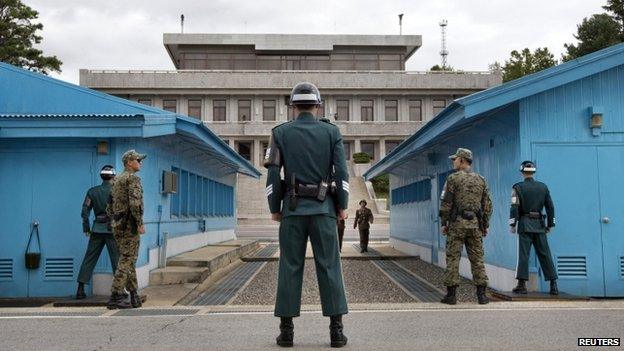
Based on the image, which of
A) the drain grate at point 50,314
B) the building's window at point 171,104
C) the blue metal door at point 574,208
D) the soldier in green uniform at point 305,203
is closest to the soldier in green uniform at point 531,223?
the blue metal door at point 574,208

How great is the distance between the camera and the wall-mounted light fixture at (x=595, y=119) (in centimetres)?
Answer: 927

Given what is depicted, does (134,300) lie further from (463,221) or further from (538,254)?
(538,254)

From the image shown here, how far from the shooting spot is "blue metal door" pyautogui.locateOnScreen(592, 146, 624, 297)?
9188 mm

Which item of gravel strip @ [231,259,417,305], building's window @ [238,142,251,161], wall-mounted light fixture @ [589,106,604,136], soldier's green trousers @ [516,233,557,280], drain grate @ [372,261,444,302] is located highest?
building's window @ [238,142,251,161]

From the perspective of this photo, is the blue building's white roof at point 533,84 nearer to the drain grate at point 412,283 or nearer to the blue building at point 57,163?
the drain grate at point 412,283

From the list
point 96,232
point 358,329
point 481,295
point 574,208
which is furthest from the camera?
point 574,208

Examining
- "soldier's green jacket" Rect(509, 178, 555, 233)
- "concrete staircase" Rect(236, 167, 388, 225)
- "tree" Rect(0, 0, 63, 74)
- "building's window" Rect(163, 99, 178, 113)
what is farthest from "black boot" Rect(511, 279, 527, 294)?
"building's window" Rect(163, 99, 178, 113)

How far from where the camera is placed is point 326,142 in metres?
5.35

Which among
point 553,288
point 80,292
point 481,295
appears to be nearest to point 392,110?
point 553,288

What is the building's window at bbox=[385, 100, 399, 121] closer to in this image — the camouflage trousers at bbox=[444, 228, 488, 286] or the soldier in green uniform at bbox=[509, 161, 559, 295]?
the soldier in green uniform at bbox=[509, 161, 559, 295]

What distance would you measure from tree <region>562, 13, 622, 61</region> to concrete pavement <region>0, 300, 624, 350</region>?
176ft

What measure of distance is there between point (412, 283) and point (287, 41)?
58090 millimetres

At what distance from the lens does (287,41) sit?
66.9 meters

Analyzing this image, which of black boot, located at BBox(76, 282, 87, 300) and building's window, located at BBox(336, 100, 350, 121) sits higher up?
building's window, located at BBox(336, 100, 350, 121)
